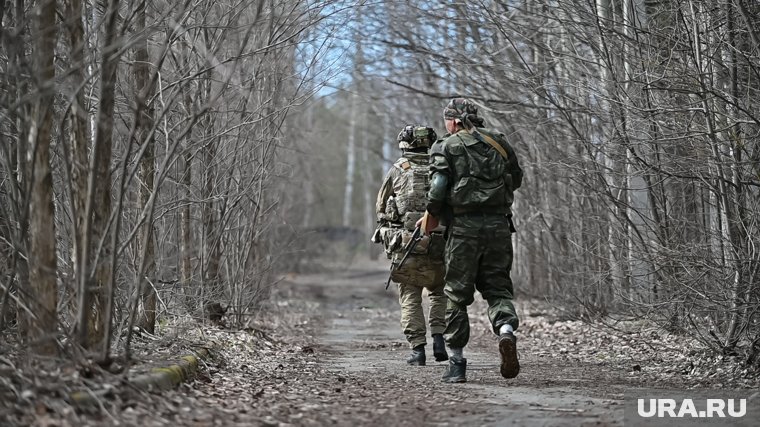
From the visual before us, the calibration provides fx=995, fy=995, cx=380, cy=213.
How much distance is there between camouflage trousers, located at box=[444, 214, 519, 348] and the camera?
8.05 metres

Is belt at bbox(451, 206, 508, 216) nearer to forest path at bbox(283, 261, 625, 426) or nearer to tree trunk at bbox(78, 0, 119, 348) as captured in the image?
forest path at bbox(283, 261, 625, 426)

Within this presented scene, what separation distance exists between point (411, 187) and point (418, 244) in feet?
1.86

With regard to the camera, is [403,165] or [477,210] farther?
[403,165]

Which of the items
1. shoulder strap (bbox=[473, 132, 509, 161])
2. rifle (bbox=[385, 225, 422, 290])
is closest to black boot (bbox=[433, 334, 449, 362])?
rifle (bbox=[385, 225, 422, 290])

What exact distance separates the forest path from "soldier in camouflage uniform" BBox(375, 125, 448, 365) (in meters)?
0.37

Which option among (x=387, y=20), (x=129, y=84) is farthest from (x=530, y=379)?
(x=387, y=20)

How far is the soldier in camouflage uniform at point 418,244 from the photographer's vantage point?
9.78 metres

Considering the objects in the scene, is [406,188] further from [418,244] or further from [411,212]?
[418,244]

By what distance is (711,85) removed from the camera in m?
8.00

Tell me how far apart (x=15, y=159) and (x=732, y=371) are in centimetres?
591

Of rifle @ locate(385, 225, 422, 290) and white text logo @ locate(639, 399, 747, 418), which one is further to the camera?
rifle @ locate(385, 225, 422, 290)

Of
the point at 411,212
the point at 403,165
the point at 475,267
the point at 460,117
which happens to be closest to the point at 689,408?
the point at 475,267

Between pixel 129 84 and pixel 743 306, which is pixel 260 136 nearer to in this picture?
pixel 129 84

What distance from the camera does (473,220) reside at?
8.06 metres
